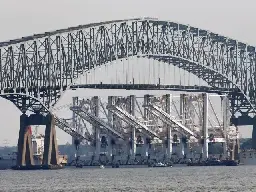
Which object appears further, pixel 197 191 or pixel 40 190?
pixel 40 190

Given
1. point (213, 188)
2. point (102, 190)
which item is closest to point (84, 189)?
point (102, 190)

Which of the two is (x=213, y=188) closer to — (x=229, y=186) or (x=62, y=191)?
(x=229, y=186)

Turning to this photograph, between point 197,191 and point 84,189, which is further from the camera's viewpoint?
point 84,189

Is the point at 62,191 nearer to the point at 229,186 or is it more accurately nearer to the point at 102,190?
the point at 102,190

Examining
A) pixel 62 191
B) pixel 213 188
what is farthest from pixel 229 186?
pixel 62 191

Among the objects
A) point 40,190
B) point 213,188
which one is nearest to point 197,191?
point 213,188

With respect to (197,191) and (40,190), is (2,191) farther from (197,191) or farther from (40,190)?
(197,191)

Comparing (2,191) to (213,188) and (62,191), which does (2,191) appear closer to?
(62,191)
